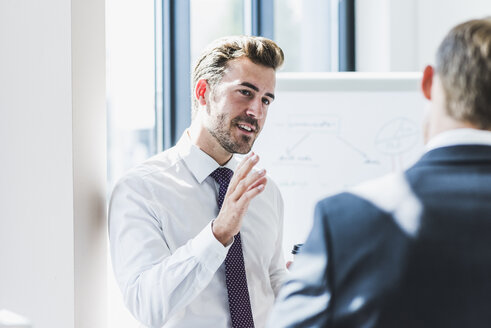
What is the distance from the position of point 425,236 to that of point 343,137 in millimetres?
1647

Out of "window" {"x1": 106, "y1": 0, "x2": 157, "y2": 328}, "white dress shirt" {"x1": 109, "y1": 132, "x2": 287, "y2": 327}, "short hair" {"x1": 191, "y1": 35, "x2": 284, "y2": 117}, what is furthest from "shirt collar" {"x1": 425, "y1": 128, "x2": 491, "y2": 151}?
"window" {"x1": 106, "y1": 0, "x2": 157, "y2": 328}

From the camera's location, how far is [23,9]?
1550mm

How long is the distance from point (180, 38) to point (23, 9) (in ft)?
4.49

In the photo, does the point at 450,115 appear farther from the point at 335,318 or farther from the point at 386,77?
the point at 386,77

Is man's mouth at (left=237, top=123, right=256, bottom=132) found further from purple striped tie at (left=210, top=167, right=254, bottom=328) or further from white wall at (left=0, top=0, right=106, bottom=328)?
white wall at (left=0, top=0, right=106, bottom=328)

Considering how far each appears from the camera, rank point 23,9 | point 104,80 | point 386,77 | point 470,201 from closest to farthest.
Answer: point 470,201
point 23,9
point 104,80
point 386,77

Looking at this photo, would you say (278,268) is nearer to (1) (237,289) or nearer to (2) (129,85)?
(1) (237,289)

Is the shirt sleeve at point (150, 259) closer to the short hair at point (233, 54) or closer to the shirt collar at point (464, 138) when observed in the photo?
the short hair at point (233, 54)

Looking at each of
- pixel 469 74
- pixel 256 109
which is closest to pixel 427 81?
pixel 469 74

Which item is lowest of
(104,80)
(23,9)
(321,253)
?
(321,253)

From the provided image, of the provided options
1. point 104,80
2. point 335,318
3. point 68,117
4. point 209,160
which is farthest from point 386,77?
point 335,318

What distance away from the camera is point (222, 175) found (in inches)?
71.2

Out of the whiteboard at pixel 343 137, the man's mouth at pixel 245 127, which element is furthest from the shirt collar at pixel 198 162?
the whiteboard at pixel 343 137

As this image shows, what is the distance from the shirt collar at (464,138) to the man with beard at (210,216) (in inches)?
25.8
